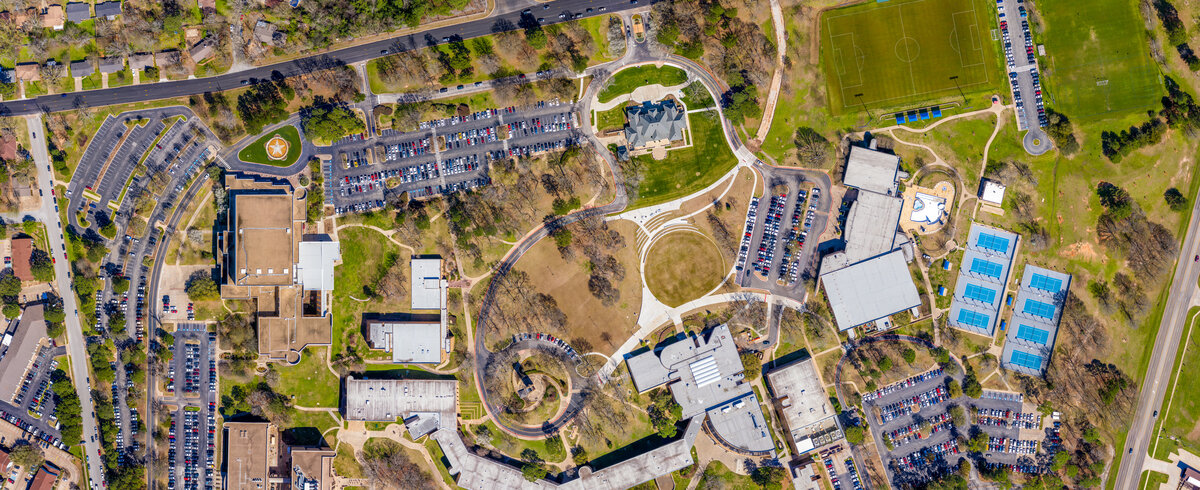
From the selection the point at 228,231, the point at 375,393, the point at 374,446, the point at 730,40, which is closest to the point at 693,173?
the point at 730,40

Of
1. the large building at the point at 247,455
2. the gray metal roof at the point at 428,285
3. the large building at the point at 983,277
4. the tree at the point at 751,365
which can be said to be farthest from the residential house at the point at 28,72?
the large building at the point at 983,277

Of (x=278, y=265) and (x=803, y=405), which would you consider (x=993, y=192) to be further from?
(x=278, y=265)

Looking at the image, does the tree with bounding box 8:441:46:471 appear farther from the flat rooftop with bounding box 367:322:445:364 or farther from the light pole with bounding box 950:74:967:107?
the light pole with bounding box 950:74:967:107

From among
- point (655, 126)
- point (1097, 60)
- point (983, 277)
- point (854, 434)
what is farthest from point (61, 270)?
point (1097, 60)

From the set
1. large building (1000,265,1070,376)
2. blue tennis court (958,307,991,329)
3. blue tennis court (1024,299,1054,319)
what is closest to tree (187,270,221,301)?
blue tennis court (958,307,991,329)

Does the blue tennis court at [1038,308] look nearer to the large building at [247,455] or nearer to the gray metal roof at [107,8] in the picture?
the large building at [247,455]

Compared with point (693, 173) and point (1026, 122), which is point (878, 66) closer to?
point (1026, 122)
